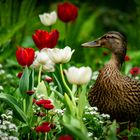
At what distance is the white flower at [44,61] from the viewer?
5547 millimetres

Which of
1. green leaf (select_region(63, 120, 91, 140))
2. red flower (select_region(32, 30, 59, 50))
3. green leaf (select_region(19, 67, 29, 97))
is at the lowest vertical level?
green leaf (select_region(63, 120, 91, 140))

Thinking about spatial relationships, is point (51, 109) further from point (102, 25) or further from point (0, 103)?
point (102, 25)

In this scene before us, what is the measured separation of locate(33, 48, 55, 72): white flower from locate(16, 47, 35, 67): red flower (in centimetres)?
13

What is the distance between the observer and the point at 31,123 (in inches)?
206

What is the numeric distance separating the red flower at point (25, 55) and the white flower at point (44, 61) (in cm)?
13

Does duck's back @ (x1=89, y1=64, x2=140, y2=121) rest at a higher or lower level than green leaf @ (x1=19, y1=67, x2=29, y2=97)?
lower

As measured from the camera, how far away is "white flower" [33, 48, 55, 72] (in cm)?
555

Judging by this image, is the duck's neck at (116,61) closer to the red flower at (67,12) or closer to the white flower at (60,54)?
the white flower at (60,54)

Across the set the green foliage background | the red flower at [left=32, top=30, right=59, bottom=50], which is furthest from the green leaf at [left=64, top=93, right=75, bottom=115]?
the green foliage background

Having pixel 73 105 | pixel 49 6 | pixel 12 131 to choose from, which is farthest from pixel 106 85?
pixel 49 6

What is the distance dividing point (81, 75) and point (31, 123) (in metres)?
0.62

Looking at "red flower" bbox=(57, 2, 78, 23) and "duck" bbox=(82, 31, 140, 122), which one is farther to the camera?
"red flower" bbox=(57, 2, 78, 23)

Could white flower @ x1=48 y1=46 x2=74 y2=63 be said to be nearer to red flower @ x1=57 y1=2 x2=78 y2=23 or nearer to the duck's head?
the duck's head

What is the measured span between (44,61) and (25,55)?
0.22 meters
